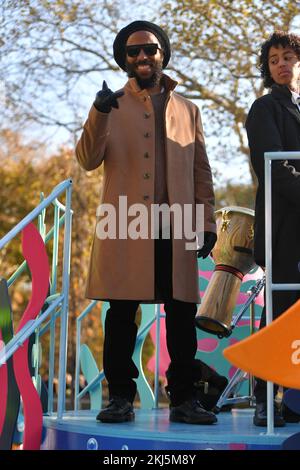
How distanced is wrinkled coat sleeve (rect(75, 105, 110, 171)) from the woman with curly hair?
0.68m

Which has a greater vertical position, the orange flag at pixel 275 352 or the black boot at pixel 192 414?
the orange flag at pixel 275 352

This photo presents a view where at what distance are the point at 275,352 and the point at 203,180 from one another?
1533 mm

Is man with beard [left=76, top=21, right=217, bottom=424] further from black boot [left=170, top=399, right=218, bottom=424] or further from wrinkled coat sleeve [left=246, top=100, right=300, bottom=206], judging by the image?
wrinkled coat sleeve [left=246, top=100, right=300, bottom=206]

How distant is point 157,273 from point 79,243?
10.6 m

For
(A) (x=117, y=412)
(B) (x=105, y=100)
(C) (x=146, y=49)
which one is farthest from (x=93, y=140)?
(A) (x=117, y=412)

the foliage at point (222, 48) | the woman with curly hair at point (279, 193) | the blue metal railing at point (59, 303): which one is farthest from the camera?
the foliage at point (222, 48)

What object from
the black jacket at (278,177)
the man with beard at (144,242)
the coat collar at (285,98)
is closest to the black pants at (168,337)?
the man with beard at (144,242)

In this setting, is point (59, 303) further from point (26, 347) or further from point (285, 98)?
point (285, 98)

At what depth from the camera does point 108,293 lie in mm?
4305

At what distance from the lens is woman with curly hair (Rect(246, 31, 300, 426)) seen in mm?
4176

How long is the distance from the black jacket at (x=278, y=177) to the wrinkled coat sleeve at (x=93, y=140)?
0.68 metres

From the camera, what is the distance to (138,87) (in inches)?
175

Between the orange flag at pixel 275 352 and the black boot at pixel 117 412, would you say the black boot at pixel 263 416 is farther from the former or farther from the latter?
the orange flag at pixel 275 352

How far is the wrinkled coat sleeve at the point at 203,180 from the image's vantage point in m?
4.47
